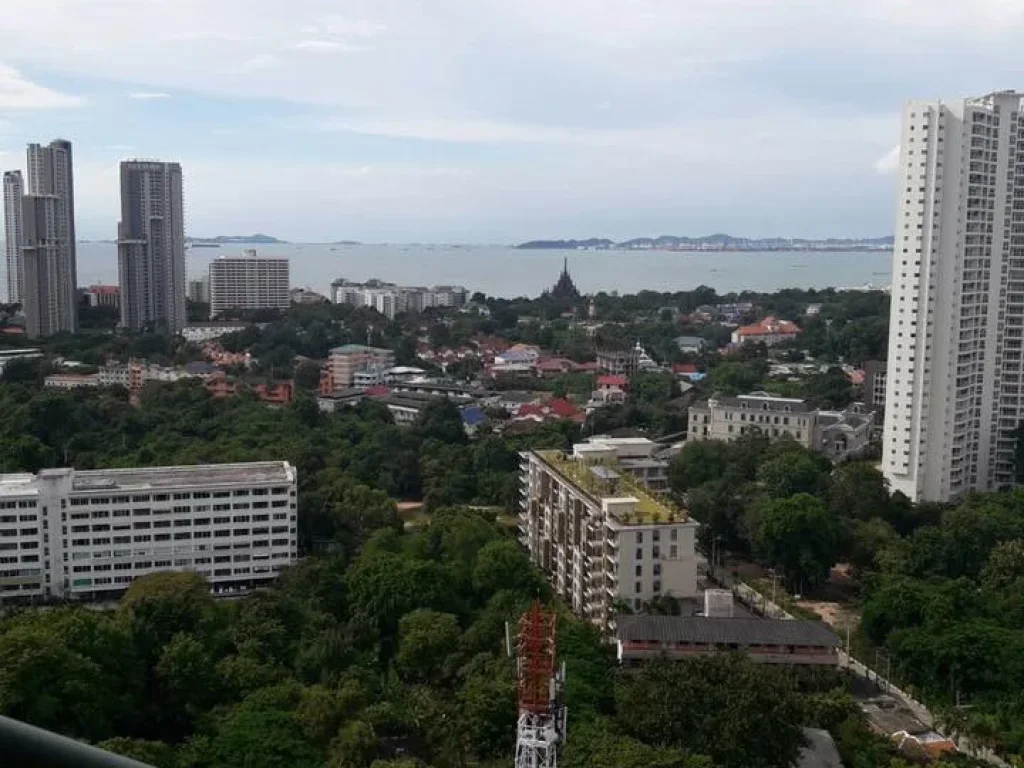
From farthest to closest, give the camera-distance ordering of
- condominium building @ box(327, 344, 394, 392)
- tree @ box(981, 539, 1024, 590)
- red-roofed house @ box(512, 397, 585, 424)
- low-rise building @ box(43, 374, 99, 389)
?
condominium building @ box(327, 344, 394, 392) < low-rise building @ box(43, 374, 99, 389) < red-roofed house @ box(512, 397, 585, 424) < tree @ box(981, 539, 1024, 590)

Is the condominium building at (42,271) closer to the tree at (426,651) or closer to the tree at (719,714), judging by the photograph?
the tree at (426,651)

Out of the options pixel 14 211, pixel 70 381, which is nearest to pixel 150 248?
pixel 14 211

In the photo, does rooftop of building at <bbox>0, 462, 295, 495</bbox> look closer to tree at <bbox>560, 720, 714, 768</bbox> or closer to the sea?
tree at <bbox>560, 720, 714, 768</bbox>

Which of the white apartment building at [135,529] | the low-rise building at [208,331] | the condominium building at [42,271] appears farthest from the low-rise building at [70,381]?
the white apartment building at [135,529]

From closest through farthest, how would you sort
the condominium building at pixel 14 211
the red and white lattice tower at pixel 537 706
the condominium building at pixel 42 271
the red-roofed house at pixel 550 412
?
the red and white lattice tower at pixel 537 706, the red-roofed house at pixel 550 412, the condominium building at pixel 42 271, the condominium building at pixel 14 211

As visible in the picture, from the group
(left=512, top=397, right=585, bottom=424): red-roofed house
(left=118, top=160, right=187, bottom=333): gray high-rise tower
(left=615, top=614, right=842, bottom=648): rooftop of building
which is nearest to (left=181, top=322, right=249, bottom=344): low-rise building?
(left=118, top=160, right=187, bottom=333): gray high-rise tower

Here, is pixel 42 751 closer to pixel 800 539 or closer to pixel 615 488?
pixel 615 488
